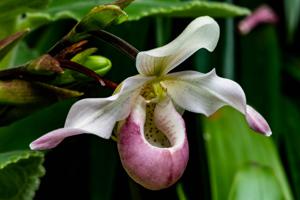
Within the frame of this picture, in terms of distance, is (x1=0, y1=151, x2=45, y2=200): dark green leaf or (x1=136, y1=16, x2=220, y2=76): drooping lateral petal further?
(x1=0, y1=151, x2=45, y2=200): dark green leaf

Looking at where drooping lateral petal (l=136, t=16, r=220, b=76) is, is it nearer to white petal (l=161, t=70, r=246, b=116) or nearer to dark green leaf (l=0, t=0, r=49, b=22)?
white petal (l=161, t=70, r=246, b=116)

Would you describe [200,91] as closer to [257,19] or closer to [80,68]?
[80,68]

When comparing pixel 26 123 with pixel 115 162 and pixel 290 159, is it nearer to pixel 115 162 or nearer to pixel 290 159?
pixel 115 162

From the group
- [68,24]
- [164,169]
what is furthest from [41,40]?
[164,169]

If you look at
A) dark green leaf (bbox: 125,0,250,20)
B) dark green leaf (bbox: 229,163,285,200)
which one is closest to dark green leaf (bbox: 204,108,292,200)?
dark green leaf (bbox: 229,163,285,200)

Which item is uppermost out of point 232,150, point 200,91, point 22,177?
point 200,91

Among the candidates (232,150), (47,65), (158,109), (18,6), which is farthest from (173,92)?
(232,150)
